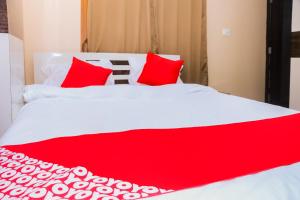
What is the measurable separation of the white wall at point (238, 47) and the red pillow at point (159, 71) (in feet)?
3.28

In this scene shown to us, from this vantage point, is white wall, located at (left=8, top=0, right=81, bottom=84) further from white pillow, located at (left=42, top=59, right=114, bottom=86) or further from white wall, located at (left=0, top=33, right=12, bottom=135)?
white wall, located at (left=0, top=33, right=12, bottom=135)

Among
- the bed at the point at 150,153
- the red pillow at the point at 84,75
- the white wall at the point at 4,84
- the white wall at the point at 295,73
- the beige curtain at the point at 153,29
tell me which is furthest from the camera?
the white wall at the point at 295,73

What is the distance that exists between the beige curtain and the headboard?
157 millimetres

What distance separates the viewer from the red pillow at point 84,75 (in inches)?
104

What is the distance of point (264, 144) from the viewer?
3.75 feet

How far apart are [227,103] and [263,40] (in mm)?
2604

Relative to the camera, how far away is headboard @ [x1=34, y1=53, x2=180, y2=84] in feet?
9.40

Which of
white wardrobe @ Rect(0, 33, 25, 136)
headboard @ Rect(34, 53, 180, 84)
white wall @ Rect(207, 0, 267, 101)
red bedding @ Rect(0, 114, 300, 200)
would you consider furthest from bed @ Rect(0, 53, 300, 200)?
white wall @ Rect(207, 0, 267, 101)

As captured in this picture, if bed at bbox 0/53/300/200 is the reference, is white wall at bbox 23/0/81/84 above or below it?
above

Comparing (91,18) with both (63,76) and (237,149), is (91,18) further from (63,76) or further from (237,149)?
(237,149)

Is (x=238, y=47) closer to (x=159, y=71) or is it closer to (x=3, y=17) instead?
(x=159, y=71)

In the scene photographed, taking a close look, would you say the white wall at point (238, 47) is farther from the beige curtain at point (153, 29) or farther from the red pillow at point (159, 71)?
the red pillow at point (159, 71)

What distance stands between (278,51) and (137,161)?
3.77 meters

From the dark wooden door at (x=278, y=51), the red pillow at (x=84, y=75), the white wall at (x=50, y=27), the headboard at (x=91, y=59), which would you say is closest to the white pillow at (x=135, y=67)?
the headboard at (x=91, y=59)
